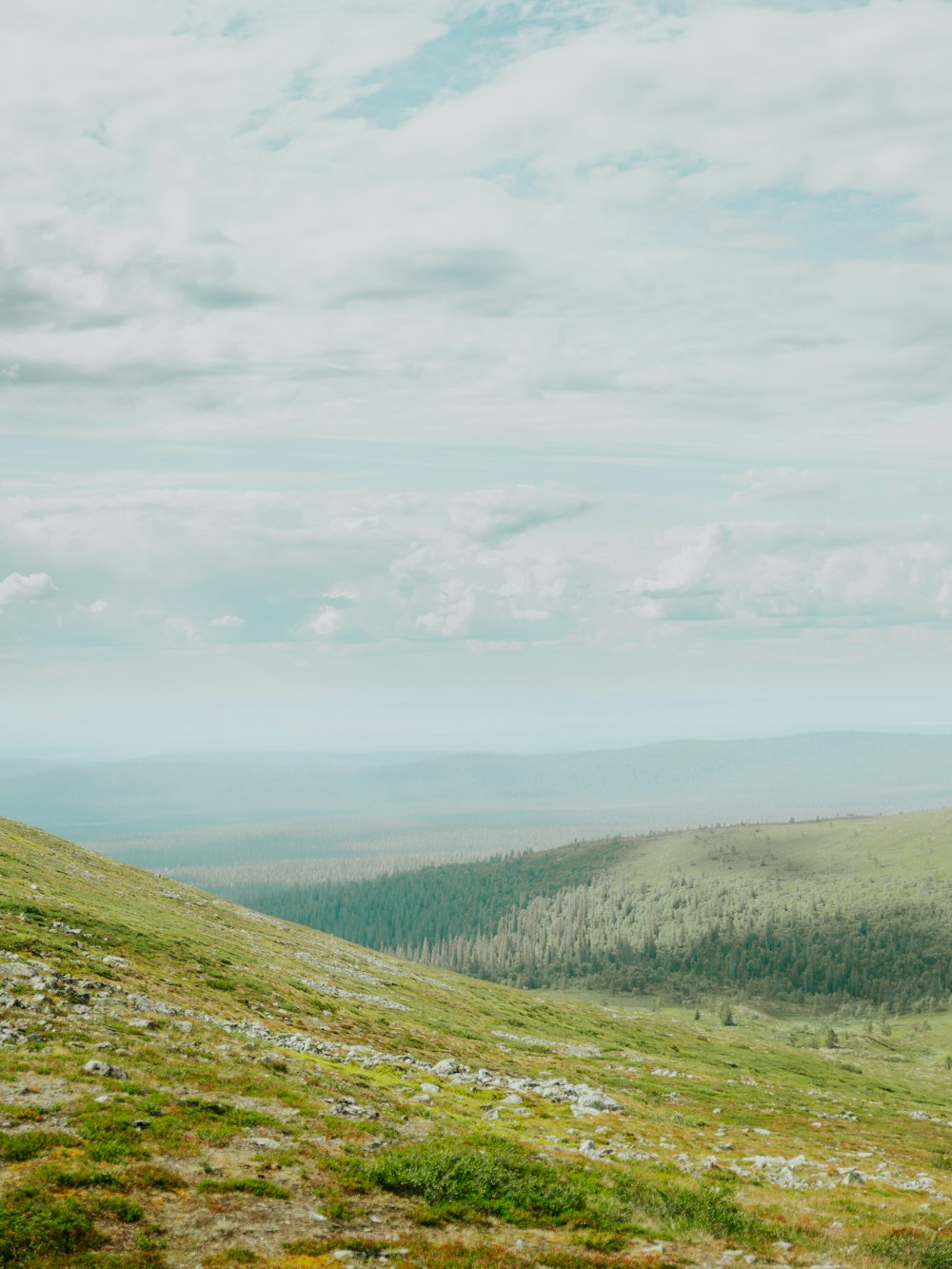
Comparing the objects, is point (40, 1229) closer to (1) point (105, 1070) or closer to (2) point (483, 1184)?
(1) point (105, 1070)

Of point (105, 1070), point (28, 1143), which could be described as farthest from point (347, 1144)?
point (28, 1143)

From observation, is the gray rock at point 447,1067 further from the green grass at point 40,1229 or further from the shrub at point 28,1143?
the green grass at point 40,1229

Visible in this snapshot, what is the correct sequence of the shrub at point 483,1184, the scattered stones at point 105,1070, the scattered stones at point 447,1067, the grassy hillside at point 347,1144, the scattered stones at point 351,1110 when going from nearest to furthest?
the grassy hillside at point 347,1144, the shrub at point 483,1184, the scattered stones at point 105,1070, the scattered stones at point 351,1110, the scattered stones at point 447,1067

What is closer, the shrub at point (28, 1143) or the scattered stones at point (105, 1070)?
the shrub at point (28, 1143)

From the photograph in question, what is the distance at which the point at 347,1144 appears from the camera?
80.3ft

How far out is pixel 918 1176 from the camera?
37.3 meters

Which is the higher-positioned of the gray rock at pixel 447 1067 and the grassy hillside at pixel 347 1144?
the grassy hillside at pixel 347 1144

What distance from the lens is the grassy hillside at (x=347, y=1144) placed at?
60.0 ft

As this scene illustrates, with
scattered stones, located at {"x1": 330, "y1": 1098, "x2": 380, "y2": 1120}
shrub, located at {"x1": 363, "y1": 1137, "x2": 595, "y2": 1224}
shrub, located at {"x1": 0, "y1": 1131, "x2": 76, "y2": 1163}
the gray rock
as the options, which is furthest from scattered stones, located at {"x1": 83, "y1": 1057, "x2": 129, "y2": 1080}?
the gray rock

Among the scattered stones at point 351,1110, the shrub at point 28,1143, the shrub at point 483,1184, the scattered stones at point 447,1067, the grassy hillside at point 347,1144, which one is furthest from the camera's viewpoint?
the scattered stones at point 447,1067

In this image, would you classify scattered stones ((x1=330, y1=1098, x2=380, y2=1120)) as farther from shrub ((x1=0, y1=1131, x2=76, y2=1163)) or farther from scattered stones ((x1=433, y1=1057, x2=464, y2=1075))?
scattered stones ((x1=433, y1=1057, x2=464, y2=1075))

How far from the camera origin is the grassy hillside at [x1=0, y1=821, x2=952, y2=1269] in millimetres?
18281

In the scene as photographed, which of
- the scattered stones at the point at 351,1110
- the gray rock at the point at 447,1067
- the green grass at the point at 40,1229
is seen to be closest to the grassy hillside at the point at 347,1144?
the green grass at the point at 40,1229

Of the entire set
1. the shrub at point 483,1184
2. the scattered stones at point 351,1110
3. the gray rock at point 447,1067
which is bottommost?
the gray rock at point 447,1067
